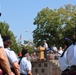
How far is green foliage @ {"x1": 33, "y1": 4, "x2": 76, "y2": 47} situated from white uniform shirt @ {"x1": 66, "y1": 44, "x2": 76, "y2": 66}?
45892 millimetres

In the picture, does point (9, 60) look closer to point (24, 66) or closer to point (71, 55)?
point (71, 55)

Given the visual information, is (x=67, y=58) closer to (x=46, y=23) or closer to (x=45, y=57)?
(x=45, y=57)

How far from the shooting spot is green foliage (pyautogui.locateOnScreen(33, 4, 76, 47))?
5419 centimetres

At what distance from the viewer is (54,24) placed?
56.0 meters

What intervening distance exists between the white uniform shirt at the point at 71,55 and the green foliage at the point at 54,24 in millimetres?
45892

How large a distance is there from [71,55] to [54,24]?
49.8 meters

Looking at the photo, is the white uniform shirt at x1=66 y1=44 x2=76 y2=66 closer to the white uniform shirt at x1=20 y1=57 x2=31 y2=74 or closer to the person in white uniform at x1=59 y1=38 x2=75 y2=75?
the person in white uniform at x1=59 y1=38 x2=75 y2=75

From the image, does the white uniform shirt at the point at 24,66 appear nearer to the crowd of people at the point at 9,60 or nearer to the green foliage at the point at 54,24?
the crowd of people at the point at 9,60

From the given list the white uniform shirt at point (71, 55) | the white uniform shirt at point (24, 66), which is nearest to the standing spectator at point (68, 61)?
the white uniform shirt at point (71, 55)

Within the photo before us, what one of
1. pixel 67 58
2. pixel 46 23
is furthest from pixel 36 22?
pixel 67 58

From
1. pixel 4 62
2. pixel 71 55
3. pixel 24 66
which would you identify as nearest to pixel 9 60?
pixel 71 55

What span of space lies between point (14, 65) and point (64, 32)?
49.5m

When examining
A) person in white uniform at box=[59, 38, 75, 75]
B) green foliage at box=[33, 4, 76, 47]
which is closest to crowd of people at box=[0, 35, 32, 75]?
person in white uniform at box=[59, 38, 75, 75]

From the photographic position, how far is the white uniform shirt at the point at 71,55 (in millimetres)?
6246
